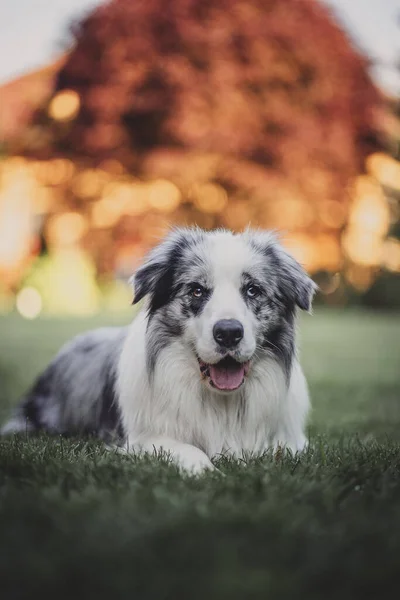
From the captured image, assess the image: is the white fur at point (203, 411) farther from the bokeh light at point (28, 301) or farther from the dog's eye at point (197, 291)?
the bokeh light at point (28, 301)

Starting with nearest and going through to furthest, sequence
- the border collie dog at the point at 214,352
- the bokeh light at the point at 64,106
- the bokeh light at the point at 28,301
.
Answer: the border collie dog at the point at 214,352
the bokeh light at the point at 64,106
the bokeh light at the point at 28,301

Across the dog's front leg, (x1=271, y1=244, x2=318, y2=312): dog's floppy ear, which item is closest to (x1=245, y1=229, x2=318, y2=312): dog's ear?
(x1=271, y1=244, x2=318, y2=312): dog's floppy ear

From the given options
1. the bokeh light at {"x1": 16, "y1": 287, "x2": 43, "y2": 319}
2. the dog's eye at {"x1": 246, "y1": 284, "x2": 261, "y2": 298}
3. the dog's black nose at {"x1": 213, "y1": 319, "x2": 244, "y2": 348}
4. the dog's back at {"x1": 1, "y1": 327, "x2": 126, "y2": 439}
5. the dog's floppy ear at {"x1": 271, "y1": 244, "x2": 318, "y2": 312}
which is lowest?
the bokeh light at {"x1": 16, "y1": 287, "x2": 43, "y2": 319}

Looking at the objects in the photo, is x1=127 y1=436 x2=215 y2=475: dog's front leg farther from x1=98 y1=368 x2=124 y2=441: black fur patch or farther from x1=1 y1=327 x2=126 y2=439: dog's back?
x1=1 y1=327 x2=126 y2=439: dog's back

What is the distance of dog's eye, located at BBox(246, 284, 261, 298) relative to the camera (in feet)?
12.9

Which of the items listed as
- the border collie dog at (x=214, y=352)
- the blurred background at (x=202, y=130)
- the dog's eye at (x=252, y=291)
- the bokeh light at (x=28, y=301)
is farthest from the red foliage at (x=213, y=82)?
the dog's eye at (x=252, y=291)

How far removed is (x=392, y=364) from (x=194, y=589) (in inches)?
361

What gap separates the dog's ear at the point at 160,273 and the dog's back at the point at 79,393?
643mm

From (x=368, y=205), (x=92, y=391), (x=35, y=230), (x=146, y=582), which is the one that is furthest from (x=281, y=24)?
(x=146, y=582)

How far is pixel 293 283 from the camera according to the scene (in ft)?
13.6

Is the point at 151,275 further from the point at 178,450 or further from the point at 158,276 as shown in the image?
the point at 178,450

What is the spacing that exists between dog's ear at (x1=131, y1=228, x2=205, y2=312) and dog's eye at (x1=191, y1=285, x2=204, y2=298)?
0.65 feet

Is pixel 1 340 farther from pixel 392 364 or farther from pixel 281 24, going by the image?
pixel 281 24

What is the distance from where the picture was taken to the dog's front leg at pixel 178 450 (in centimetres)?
333
